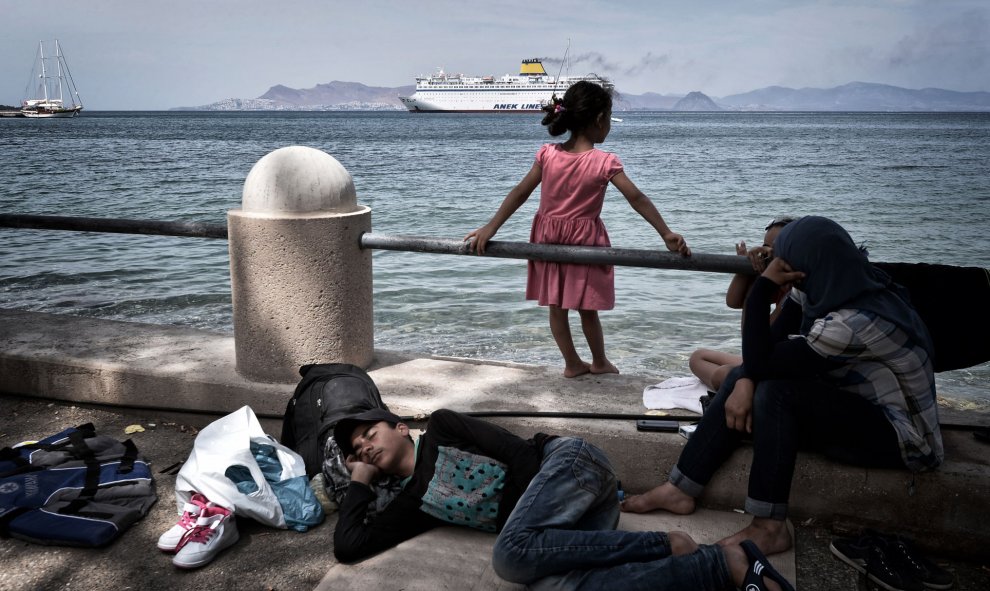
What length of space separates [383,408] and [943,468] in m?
2.35

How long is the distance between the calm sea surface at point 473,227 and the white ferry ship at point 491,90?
81747 mm

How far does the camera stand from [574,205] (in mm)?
4086

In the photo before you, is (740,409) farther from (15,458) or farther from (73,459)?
(15,458)

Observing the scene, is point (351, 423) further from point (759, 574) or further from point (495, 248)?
point (759, 574)

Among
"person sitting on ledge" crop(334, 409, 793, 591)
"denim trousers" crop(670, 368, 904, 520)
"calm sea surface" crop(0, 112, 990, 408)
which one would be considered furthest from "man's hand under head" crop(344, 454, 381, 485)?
"calm sea surface" crop(0, 112, 990, 408)

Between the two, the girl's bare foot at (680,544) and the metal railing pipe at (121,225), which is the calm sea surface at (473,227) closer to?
the girl's bare foot at (680,544)

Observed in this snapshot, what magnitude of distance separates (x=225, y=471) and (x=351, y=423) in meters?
0.56

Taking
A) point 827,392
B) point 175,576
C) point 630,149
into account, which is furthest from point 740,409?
point 630,149

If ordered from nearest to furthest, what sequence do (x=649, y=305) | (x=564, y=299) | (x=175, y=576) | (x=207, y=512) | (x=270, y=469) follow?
1. (x=175, y=576)
2. (x=207, y=512)
3. (x=270, y=469)
4. (x=564, y=299)
5. (x=649, y=305)

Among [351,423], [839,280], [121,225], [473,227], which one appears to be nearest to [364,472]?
[351,423]

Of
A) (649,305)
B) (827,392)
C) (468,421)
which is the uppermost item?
(827,392)

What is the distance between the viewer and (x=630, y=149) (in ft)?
168

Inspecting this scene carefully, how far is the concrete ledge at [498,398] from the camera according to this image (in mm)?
3051

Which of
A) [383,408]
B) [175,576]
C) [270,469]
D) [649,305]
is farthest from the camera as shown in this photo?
[649,305]
